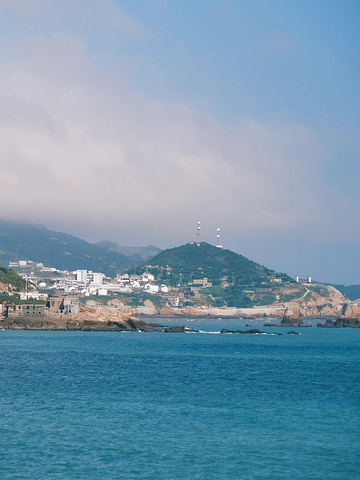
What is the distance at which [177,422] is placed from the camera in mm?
37625

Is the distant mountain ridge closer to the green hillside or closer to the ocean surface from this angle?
the green hillside

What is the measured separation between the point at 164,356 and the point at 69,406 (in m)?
45.5

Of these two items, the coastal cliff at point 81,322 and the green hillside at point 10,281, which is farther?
the green hillside at point 10,281

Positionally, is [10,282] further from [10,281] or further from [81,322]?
[81,322]

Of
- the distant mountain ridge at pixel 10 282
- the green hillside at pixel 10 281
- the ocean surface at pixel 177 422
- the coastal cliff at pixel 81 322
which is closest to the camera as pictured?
the ocean surface at pixel 177 422

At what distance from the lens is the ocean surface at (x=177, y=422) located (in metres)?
28.8

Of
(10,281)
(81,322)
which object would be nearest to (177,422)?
(81,322)

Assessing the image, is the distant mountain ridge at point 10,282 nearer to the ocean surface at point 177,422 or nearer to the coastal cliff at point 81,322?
the coastal cliff at point 81,322

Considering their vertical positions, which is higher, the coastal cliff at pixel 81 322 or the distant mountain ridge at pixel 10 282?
the distant mountain ridge at pixel 10 282

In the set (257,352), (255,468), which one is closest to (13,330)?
(257,352)

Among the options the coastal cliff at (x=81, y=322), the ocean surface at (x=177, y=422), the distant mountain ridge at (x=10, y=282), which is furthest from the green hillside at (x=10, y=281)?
the ocean surface at (x=177, y=422)

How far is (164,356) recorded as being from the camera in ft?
286

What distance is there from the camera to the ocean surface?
28844 millimetres

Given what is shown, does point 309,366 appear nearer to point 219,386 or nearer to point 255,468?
point 219,386
